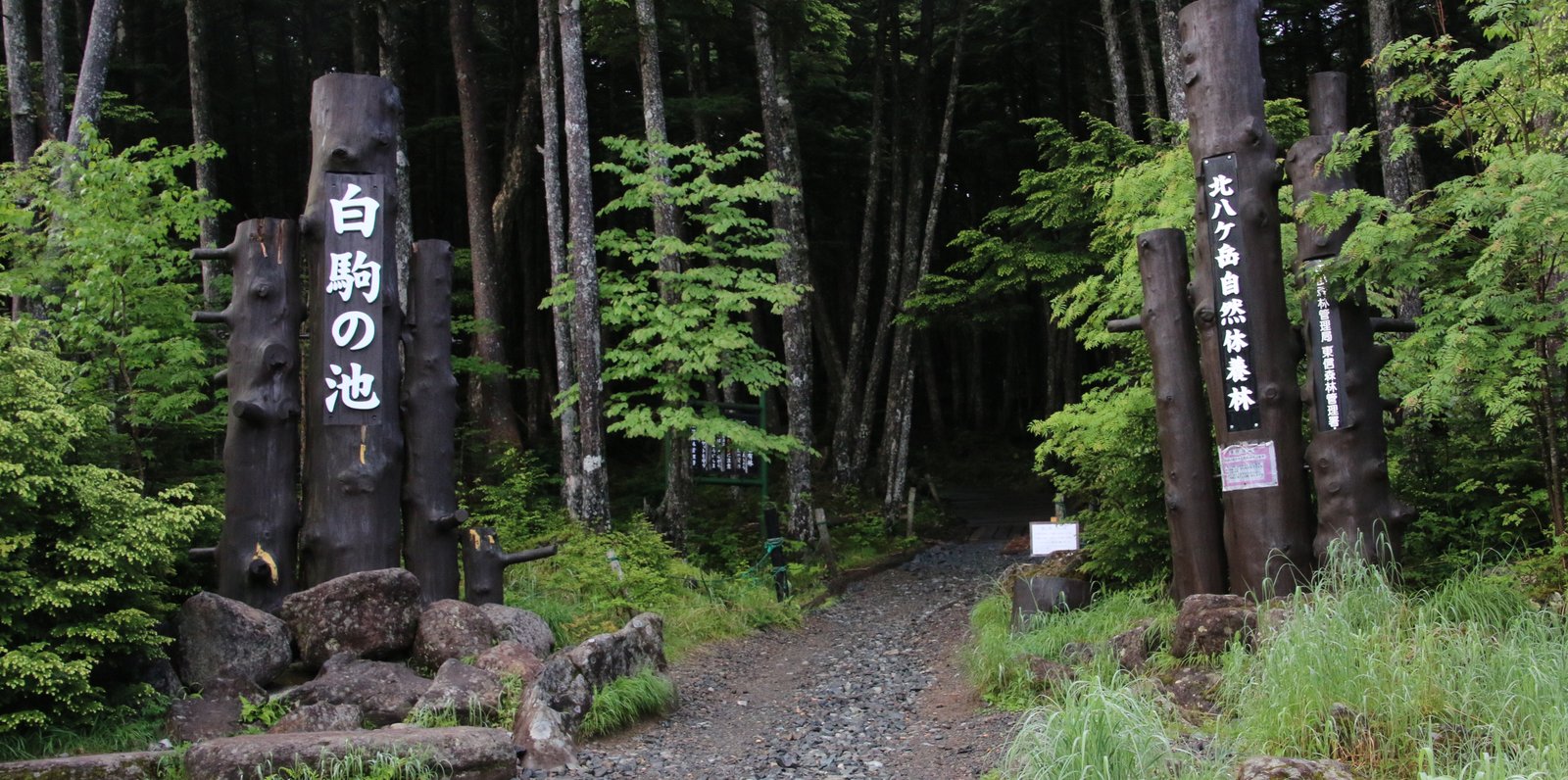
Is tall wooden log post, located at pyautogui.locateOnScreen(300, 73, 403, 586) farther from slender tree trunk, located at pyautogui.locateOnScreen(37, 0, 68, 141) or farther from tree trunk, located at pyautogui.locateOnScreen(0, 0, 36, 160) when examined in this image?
slender tree trunk, located at pyautogui.locateOnScreen(37, 0, 68, 141)

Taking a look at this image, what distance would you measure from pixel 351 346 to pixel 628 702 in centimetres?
332

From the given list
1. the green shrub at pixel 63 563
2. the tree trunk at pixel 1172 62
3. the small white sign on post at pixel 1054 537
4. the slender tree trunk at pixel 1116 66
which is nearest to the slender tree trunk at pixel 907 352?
the slender tree trunk at pixel 1116 66

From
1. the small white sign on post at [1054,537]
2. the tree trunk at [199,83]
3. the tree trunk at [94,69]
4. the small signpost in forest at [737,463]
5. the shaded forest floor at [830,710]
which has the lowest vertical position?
the shaded forest floor at [830,710]

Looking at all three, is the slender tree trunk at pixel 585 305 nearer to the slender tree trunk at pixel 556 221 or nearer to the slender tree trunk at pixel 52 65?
the slender tree trunk at pixel 556 221

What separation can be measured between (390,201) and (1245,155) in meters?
6.10

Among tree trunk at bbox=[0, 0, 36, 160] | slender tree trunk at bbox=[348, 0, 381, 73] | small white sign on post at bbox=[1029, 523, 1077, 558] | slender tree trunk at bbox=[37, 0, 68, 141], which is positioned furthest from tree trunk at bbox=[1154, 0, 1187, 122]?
slender tree trunk at bbox=[37, 0, 68, 141]

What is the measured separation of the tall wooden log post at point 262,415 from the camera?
8.08 m

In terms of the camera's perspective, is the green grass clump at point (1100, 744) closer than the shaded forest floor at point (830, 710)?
Yes

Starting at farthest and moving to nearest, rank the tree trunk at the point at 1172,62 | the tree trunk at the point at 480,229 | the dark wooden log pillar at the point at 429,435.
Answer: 1. the tree trunk at the point at 480,229
2. the tree trunk at the point at 1172,62
3. the dark wooden log pillar at the point at 429,435

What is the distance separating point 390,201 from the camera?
8.87 meters

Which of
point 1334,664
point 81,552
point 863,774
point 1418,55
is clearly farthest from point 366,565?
point 1418,55

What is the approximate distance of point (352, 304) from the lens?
334 inches

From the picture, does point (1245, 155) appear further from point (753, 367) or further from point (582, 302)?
point (582, 302)

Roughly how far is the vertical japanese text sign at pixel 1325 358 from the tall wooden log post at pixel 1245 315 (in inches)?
10.0
